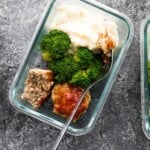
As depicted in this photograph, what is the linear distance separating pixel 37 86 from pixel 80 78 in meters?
0.14

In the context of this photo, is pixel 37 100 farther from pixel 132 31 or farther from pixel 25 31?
pixel 132 31

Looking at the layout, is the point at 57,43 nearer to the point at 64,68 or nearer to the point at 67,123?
the point at 64,68

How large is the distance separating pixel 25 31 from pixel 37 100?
0.77ft

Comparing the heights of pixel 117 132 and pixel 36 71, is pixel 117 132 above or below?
below

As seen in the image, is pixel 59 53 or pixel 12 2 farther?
pixel 12 2

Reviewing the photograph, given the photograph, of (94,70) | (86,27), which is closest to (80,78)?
(94,70)

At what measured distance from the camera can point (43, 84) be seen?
1682mm

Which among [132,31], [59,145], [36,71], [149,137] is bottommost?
[59,145]

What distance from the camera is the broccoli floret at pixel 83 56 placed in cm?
163

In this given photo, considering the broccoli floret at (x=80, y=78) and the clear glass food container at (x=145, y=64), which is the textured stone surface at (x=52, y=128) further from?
the broccoli floret at (x=80, y=78)

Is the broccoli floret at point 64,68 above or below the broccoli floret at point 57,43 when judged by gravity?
below

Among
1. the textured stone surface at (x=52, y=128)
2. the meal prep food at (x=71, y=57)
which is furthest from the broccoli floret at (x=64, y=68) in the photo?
the textured stone surface at (x=52, y=128)

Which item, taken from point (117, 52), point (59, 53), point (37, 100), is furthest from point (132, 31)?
point (37, 100)

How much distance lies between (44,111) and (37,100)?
0.07 meters
